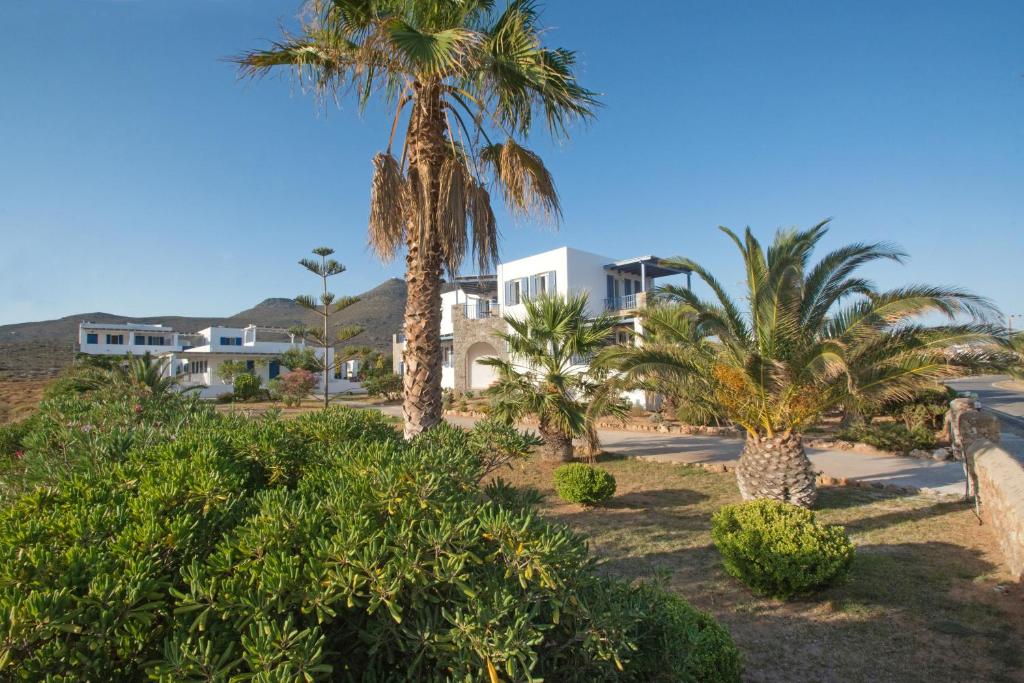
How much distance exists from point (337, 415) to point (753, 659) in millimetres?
3945

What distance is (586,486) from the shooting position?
28.2 ft

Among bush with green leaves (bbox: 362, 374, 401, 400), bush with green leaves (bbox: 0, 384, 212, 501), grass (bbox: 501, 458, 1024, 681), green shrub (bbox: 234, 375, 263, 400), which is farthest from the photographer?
bush with green leaves (bbox: 362, 374, 401, 400)

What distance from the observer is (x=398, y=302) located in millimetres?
88375

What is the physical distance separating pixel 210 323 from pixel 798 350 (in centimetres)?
9438

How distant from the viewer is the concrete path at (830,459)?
9977 millimetres

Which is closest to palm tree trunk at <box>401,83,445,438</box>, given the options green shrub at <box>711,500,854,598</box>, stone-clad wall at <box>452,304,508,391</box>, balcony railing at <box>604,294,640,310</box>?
green shrub at <box>711,500,854,598</box>

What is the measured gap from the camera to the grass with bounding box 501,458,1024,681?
417cm

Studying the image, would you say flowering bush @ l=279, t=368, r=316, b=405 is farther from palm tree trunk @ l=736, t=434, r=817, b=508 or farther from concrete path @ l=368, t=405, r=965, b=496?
palm tree trunk @ l=736, t=434, r=817, b=508

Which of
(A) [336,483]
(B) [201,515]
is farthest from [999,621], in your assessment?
(B) [201,515]

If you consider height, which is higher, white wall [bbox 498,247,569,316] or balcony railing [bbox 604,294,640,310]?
white wall [bbox 498,247,569,316]

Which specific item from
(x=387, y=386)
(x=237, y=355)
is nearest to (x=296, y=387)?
(x=387, y=386)

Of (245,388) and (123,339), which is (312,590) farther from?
(123,339)

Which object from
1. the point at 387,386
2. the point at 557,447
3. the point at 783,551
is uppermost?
the point at 387,386

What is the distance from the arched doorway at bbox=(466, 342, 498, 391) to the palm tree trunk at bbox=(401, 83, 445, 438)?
2299 cm
